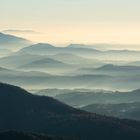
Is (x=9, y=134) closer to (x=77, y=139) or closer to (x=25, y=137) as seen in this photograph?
(x=25, y=137)

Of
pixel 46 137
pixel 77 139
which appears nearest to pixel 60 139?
pixel 46 137

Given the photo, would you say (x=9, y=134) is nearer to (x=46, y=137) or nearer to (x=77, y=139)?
(x=46, y=137)

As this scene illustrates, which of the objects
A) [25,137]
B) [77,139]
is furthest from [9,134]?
[77,139]

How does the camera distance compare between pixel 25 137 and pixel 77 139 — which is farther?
pixel 77 139

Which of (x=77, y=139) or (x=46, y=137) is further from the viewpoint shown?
(x=77, y=139)

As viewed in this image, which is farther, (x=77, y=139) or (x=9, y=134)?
(x=77, y=139)

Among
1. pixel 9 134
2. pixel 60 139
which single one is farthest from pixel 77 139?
pixel 9 134
